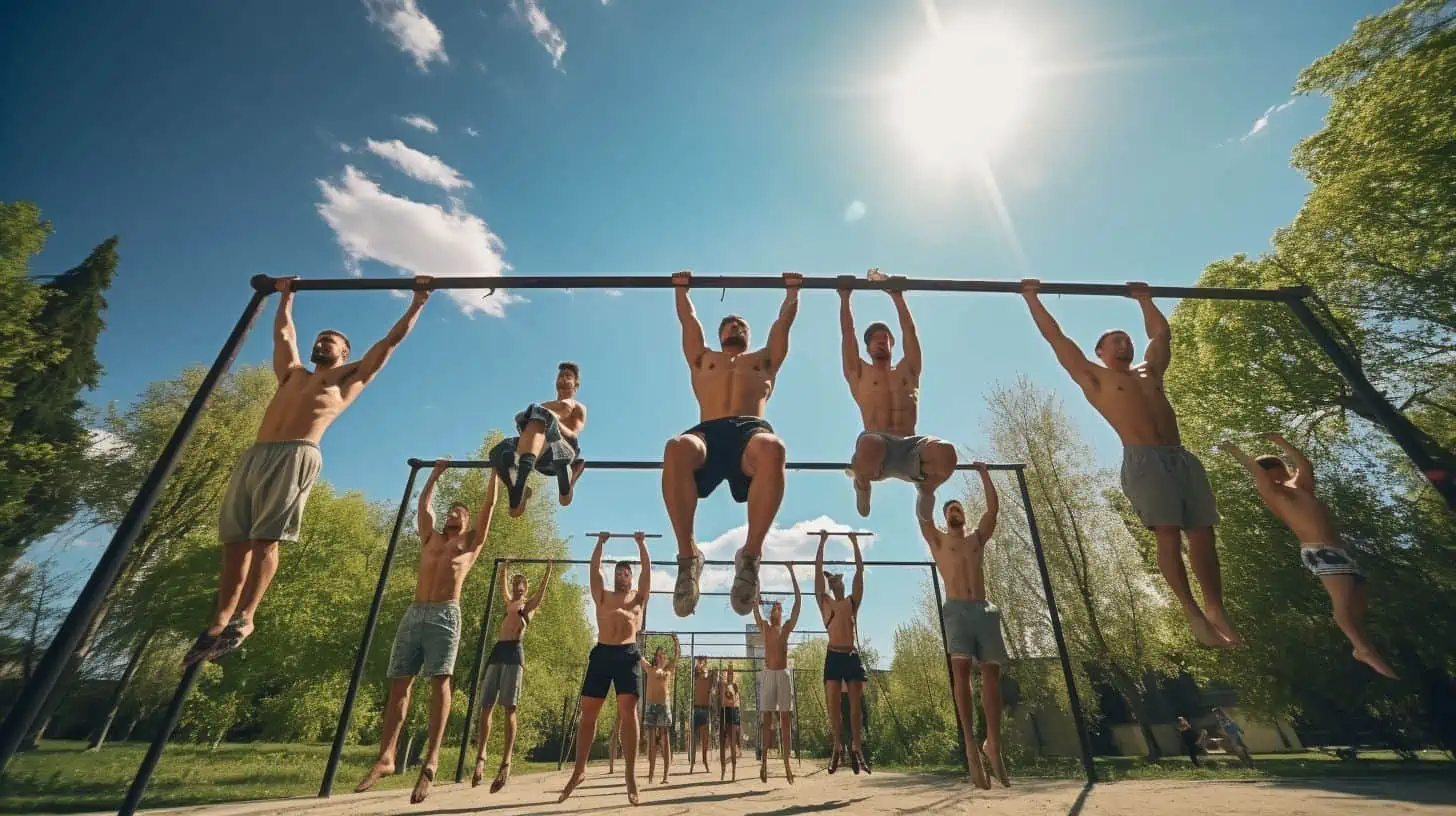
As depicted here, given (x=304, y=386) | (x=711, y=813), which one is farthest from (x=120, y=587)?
(x=711, y=813)

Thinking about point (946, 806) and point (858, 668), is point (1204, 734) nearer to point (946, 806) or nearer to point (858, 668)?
point (858, 668)

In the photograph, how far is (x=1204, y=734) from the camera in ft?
64.7

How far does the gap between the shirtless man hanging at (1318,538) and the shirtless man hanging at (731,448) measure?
14.0ft

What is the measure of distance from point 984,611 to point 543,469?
5.49 meters

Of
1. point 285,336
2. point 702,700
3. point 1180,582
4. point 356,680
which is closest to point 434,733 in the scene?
point 356,680

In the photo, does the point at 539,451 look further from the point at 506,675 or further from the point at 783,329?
the point at 506,675

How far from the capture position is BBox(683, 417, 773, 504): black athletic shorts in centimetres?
427

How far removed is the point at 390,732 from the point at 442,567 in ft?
5.78

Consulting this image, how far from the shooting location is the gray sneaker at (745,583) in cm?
376

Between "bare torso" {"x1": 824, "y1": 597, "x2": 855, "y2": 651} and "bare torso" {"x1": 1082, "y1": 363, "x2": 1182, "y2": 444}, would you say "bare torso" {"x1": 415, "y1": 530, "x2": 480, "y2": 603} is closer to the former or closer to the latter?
"bare torso" {"x1": 824, "y1": 597, "x2": 855, "y2": 651}

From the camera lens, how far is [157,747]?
205 inches

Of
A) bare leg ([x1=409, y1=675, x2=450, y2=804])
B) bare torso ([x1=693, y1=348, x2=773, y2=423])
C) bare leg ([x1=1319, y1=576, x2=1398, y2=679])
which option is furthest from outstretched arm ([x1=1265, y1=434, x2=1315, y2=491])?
bare leg ([x1=409, y1=675, x2=450, y2=804])

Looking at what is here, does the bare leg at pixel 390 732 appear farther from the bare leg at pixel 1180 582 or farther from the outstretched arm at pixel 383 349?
the bare leg at pixel 1180 582

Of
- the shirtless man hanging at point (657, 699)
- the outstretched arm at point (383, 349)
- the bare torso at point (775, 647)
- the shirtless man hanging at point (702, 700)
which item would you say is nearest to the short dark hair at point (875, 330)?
the outstretched arm at point (383, 349)
